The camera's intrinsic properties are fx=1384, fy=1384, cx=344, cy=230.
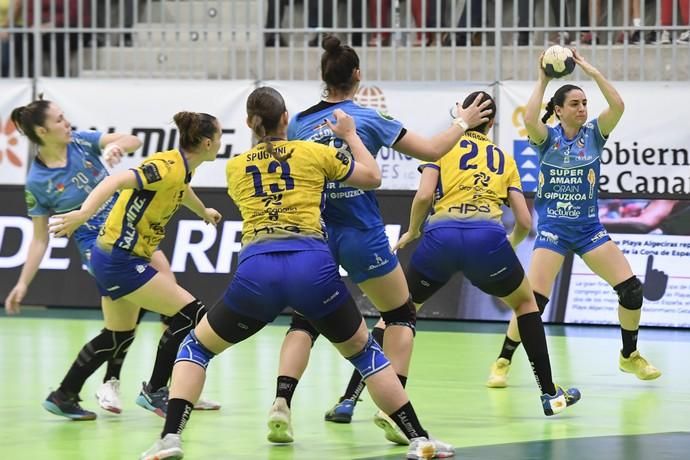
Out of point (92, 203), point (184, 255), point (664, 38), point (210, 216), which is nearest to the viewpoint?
point (92, 203)

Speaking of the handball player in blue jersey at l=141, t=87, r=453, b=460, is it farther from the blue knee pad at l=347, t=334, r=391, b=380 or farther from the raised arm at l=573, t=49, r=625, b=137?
the raised arm at l=573, t=49, r=625, b=137

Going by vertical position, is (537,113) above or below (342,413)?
above

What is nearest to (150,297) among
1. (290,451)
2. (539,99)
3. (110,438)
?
(110,438)

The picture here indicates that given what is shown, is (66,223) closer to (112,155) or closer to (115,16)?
(112,155)

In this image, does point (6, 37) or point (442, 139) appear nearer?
point (442, 139)

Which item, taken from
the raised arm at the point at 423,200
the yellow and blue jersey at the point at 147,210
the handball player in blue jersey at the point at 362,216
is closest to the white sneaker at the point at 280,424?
the handball player in blue jersey at the point at 362,216

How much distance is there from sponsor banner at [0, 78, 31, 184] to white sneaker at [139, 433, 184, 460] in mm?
9966

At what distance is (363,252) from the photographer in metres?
7.37

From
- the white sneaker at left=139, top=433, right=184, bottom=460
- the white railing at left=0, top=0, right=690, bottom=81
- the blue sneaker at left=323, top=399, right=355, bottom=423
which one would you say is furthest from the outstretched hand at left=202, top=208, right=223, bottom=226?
the white railing at left=0, top=0, right=690, bottom=81

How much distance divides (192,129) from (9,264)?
25.1 feet

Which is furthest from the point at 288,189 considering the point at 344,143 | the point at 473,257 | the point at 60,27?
the point at 60,27

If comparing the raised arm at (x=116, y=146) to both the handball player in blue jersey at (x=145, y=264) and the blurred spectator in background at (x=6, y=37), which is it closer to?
the handball player in blue jersey at (x=145, y=264)

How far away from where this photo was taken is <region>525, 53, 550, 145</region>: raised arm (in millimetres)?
8797

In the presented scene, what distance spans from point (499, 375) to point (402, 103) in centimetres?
644
